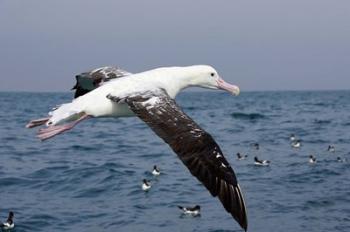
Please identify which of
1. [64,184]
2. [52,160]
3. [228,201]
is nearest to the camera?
[228,201]

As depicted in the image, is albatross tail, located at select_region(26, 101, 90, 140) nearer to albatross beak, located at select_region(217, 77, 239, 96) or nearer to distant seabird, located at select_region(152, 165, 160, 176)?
albatross beak, located at select_region(217, 77, 239, 96)

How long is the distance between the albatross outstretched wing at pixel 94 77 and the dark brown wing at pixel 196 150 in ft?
6.00

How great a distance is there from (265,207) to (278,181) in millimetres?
4068

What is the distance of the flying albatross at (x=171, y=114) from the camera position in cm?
587

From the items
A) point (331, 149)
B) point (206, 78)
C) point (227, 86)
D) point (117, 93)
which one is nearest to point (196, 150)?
point (117, 93)

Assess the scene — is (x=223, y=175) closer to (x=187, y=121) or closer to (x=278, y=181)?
(x=187, y=121)

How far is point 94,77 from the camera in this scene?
27.9 feet

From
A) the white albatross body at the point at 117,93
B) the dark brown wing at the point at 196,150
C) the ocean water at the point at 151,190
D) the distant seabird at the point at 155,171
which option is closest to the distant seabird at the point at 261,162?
the ocean water at the point at 151,190

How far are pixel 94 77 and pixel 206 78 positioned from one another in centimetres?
139

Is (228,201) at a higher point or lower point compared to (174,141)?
lower

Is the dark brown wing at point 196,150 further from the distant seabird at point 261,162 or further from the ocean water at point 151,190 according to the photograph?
the distant seabird at point 261,162

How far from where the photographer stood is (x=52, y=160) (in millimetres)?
22844

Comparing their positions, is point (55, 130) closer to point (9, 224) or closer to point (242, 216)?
point (242, 216)

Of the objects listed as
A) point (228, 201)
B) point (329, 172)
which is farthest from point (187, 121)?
point (329, 172)
